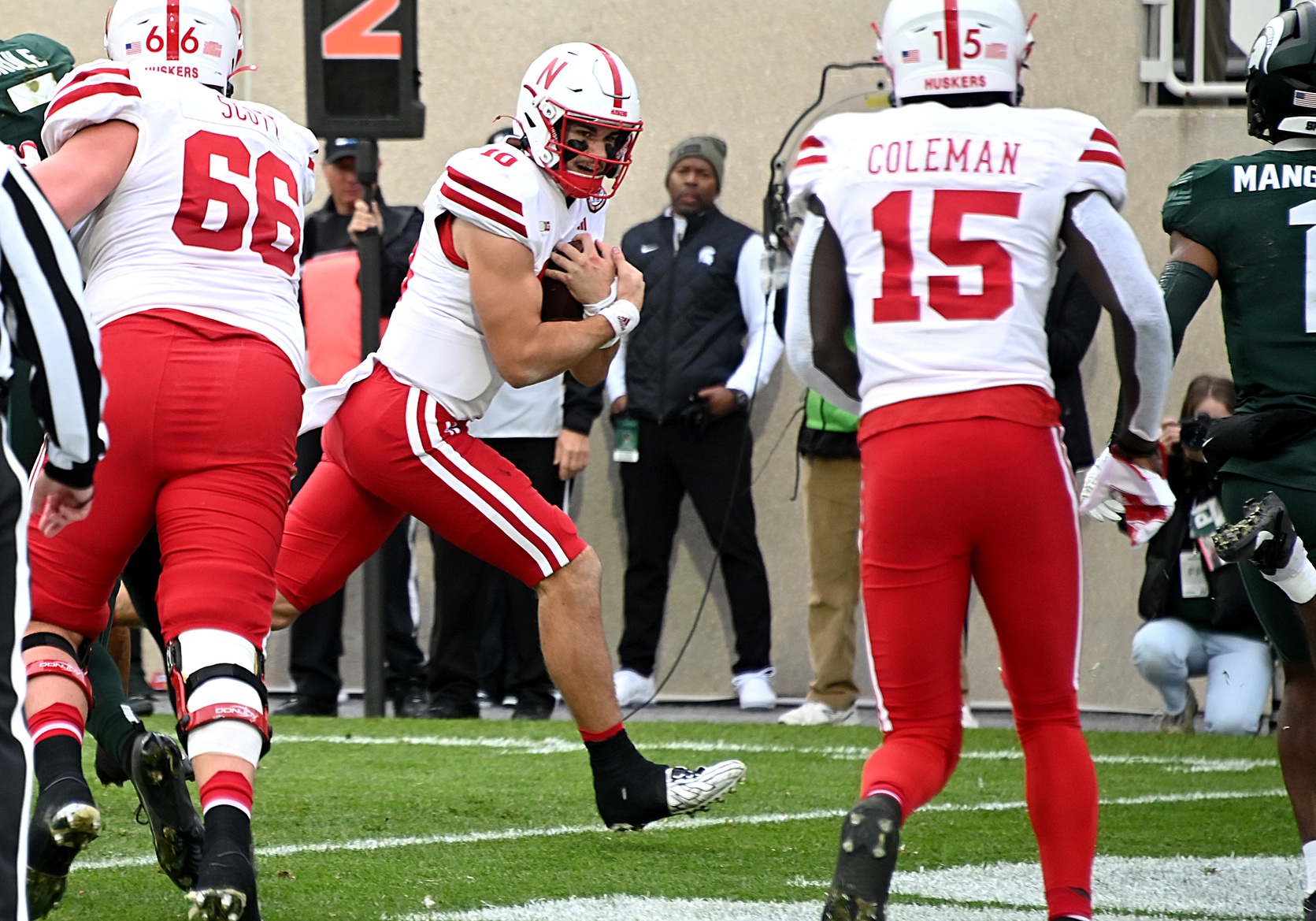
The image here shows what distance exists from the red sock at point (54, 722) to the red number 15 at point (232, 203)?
38.1 inches

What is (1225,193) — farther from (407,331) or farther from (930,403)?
(407,331)

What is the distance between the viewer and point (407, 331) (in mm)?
4570

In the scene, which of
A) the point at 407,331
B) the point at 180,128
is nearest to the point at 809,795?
the point at 407,331

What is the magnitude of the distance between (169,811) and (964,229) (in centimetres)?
200

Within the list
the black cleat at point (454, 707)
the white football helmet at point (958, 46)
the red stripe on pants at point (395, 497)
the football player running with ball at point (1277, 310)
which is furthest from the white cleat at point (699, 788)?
the black cleat at point (454, 707)

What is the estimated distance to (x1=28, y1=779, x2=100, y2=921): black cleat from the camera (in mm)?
3598

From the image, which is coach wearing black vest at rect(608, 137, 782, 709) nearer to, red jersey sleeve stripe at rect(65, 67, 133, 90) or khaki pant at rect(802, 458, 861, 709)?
khaki pant at rect(802, 458, 861, 709)

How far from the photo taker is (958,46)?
334 centimetres

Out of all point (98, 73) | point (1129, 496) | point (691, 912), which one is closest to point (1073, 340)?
point (1129, 496)

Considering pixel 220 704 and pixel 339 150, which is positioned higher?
pixel 339 150

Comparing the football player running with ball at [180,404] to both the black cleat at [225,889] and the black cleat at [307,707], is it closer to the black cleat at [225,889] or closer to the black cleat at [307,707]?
the black cleat at [225,889]

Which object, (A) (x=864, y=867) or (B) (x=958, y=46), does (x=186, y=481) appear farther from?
(B) (x=958, y=46)

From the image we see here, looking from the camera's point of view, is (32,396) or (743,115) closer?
(32,396)

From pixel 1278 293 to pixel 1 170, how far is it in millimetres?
2650
